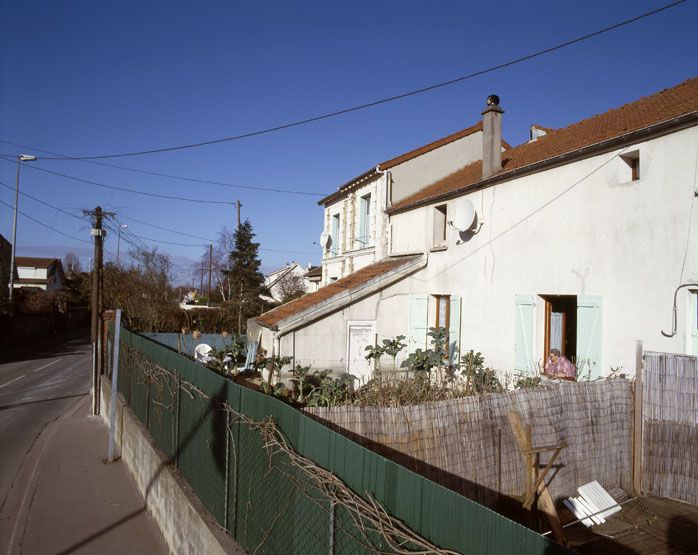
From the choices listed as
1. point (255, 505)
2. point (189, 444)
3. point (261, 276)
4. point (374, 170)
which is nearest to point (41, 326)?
point (261, 276)

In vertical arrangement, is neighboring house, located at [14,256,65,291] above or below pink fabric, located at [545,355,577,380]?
above

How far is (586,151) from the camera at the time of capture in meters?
8.56

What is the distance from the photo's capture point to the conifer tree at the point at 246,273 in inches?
1395

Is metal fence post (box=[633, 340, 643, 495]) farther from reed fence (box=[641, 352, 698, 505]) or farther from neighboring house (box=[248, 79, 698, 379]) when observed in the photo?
neighboring house (box=[248, 79, 698, 379])

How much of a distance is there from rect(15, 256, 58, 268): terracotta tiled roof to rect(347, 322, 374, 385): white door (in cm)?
5739

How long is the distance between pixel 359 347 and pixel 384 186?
18.1 feet

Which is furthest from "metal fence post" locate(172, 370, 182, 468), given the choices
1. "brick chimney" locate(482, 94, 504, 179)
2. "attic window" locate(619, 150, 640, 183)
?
"brick chimney" locate(482, 94, 504, 179)

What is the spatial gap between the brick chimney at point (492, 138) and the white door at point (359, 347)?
4.83 meters

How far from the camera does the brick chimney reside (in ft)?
37.8

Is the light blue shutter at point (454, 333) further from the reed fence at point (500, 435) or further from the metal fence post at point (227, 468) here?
the metal fence post at point (227, 468)

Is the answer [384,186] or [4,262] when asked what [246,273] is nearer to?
[4,262]

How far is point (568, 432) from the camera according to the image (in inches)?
272

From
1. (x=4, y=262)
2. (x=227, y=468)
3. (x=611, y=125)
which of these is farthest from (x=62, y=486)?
(x=4, y=262)

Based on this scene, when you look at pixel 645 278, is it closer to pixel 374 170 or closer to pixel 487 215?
pixel 487 215
